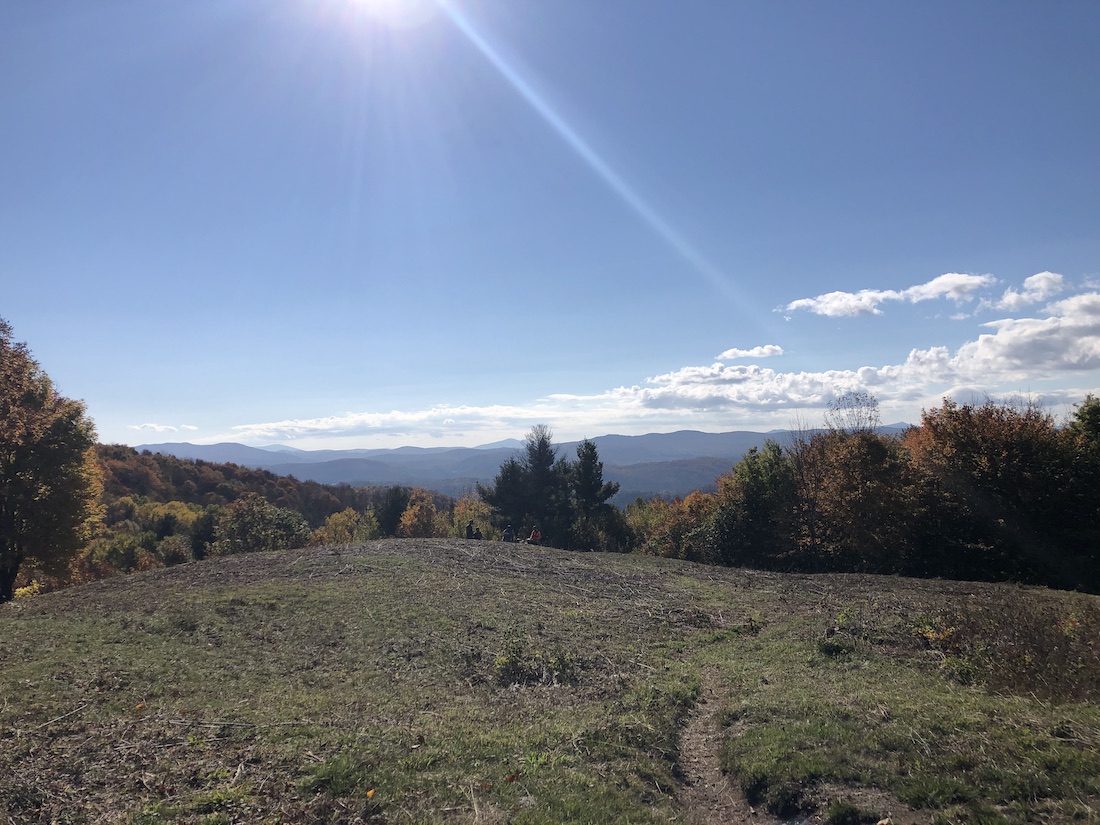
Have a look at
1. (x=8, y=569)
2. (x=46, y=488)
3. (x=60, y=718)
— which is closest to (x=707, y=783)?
(x=60, y=718)

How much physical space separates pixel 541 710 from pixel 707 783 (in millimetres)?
3062

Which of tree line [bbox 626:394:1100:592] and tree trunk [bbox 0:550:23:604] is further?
tree trunk [bbox 0:550:23:604]

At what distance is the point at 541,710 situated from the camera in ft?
30.2

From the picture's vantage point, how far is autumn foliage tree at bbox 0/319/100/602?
987 inches

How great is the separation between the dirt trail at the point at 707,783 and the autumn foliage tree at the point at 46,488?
27.6 metres

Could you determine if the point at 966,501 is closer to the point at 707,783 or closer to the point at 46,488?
the point at 707,783

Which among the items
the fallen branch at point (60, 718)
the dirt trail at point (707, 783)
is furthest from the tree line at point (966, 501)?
the fallen branch at point (60, 718)

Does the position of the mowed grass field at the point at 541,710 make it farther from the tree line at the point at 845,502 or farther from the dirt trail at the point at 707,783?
the tree line at the point at 845,502

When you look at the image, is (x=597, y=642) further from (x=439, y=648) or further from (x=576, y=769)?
(x=576, y=769)

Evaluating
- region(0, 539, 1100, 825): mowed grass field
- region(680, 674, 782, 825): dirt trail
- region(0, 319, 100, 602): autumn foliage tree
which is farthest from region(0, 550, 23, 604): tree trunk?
region(680, 674, 782, 825): dirt trail

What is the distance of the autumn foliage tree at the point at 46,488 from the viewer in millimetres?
25062

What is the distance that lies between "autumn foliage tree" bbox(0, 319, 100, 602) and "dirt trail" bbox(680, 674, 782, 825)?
90.5 ft

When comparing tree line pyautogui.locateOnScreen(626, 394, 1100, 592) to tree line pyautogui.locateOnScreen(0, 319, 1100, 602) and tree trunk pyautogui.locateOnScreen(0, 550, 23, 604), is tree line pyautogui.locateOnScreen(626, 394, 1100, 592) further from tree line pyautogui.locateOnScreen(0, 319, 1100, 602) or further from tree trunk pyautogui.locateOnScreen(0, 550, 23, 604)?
tree trunk pyautogui.locateOnScreen(0, 550, 23, 604)

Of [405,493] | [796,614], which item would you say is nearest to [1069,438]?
[796,614]
